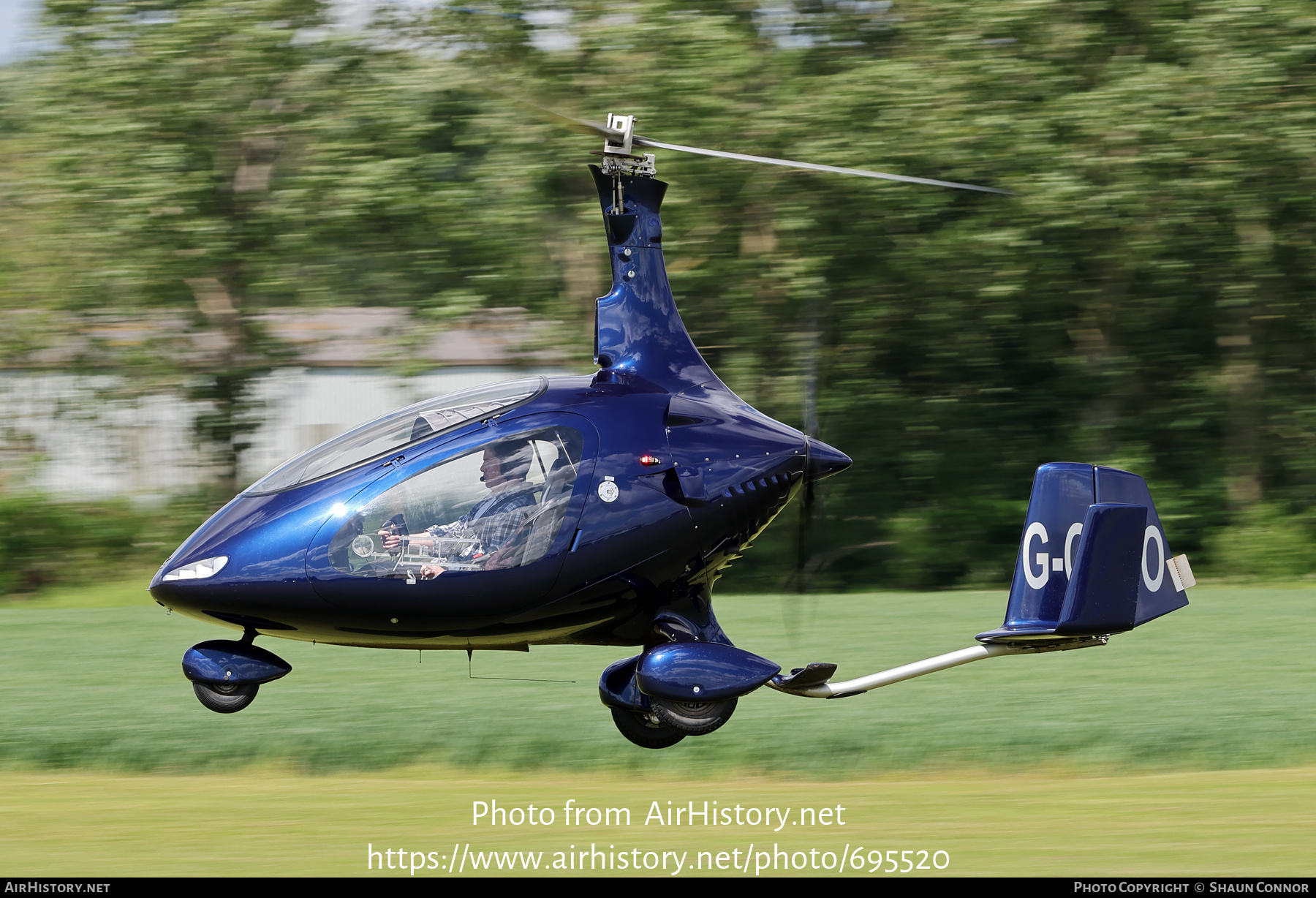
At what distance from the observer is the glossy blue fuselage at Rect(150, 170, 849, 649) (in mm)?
6250

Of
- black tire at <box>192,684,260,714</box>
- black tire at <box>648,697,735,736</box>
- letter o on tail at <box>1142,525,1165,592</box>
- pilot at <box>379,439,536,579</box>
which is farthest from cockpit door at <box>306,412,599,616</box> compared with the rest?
letter o on tail at <box>1142,525,1165,592</box>

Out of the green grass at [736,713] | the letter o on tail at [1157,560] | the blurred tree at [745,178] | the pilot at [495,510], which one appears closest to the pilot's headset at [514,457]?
the pilot at [495,510]

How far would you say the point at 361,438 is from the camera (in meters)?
6.59

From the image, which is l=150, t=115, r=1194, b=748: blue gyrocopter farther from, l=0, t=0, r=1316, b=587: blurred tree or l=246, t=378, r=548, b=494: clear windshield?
l=0, t=0, r=1316, b=587: blurred tree

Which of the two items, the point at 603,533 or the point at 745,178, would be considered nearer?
the point at 603,533

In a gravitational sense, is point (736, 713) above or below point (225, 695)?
below

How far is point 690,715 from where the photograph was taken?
6812 millimetres

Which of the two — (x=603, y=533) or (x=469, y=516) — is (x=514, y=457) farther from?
(x=603, y=533)

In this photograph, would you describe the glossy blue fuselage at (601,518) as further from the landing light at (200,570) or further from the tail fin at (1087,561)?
the tail fin at (1087,561)

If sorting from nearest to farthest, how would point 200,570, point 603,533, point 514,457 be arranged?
point 200,570
point 514,457
point 603,533

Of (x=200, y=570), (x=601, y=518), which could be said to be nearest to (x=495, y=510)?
(x=601, y=518)

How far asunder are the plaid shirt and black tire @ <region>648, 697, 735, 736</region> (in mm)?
1206

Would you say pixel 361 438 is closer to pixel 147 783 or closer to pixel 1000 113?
pixel 147 783

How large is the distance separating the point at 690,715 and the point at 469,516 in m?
1.60
